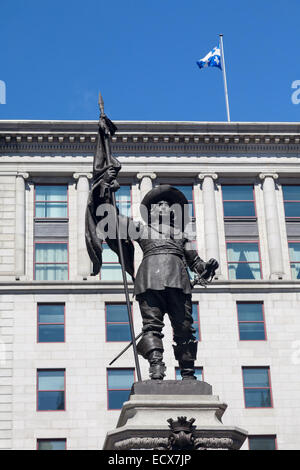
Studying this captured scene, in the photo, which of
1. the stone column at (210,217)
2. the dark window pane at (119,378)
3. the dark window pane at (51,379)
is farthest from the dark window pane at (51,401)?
the stone column at (210,217)

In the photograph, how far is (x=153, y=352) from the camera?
1383 centimetres

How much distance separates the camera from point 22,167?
4919 cm

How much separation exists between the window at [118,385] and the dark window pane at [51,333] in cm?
310

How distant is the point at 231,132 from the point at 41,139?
10593mm

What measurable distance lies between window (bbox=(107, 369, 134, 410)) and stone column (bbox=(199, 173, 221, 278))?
7365 millimetres

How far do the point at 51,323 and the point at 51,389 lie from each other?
135 inches

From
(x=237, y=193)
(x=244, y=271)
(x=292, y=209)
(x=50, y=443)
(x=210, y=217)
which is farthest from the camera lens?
(x=237, y=193)

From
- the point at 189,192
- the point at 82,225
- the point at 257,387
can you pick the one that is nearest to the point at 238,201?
the point at 189,192

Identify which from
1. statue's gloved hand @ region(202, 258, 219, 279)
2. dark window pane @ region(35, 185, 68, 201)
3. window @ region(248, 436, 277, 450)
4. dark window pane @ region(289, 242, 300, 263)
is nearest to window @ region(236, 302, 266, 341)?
dark window pane @ region(289, 242, 300, 263)

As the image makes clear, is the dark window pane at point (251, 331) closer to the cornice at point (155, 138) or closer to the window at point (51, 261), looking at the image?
the window at point (51, 261)

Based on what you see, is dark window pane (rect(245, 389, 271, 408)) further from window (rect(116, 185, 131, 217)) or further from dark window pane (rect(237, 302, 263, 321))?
window (rect(116, 185, 131, 217))

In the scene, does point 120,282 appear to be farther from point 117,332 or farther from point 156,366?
point 156,366

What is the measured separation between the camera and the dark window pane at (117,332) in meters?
45.7
